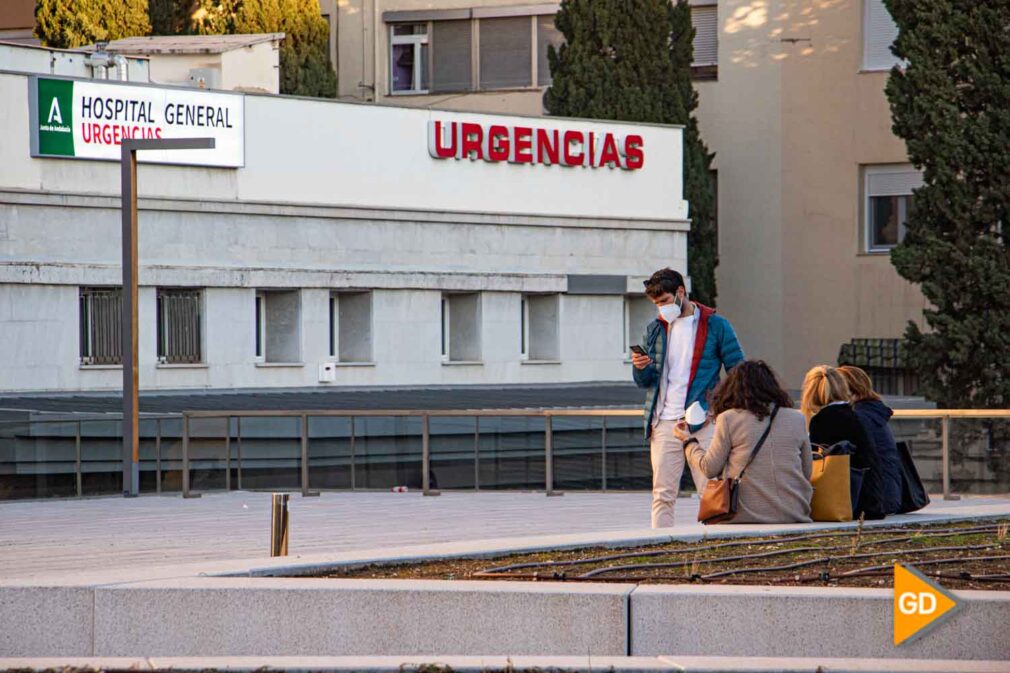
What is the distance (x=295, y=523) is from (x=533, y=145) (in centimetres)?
1945

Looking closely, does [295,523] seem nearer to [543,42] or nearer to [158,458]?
[158,458]

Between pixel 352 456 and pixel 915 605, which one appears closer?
pixel 915 605

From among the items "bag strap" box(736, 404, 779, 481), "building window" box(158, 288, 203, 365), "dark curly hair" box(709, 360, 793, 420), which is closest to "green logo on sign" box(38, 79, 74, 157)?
"building window" box(158, 288, 203, 365)

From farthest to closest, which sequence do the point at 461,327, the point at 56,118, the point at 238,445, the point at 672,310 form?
the point at 461,327
the point at 56,118
the point at 238,445
the point at 672,310

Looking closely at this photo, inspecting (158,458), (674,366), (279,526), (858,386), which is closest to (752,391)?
(674,366)

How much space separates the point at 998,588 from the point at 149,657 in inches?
155

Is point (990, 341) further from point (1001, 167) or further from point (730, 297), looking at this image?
point (730, 297)

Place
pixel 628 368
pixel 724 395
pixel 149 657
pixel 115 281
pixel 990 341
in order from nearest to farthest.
A: pixel 149 657 → pixel 724 395 → pixel 115 281 → pixel 990 341 → pixel 628 368

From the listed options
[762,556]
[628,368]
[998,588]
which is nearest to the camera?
[998,588]

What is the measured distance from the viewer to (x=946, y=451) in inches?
741

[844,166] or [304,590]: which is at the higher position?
[844,166]

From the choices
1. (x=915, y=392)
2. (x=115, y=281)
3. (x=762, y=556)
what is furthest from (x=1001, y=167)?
(x=762, y=556)

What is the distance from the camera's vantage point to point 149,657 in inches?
344

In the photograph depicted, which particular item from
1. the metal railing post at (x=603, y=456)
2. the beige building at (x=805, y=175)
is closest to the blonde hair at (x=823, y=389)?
the metal railing post at (x=603, y=456)
